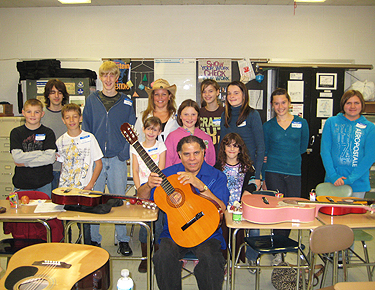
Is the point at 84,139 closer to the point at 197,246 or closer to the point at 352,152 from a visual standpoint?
the point at 197,246

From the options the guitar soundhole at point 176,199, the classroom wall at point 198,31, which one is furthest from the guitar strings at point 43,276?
the classroom wall at point 198,31

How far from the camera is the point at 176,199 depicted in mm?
2029

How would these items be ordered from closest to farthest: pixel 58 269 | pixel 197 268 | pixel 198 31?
pixel 58 269 → pixel 197 268 → pixel 198 31

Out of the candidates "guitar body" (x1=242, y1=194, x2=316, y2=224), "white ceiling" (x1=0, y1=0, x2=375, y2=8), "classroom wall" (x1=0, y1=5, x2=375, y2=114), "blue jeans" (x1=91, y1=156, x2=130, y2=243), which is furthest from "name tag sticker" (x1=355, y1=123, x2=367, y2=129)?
"white ceiling" (x1=0, y1=0, x2=375, y2=8)

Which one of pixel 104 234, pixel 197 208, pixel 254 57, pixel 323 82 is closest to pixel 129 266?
pixel 104 234

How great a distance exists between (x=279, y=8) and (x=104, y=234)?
15.0 ft

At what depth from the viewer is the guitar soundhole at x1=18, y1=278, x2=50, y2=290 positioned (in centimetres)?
117

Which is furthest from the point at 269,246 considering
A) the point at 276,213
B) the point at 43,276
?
the point at 43,276

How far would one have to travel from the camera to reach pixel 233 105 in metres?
2.83

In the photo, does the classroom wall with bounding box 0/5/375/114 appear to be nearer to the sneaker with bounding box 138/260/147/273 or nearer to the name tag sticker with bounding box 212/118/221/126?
the name tag sticker with bounding box 212/118/221/126

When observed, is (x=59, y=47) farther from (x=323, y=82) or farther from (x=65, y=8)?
(x=323, y=82)

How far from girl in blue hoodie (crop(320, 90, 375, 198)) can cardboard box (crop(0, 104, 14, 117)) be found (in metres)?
4.91

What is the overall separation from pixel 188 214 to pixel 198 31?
3812 millimetres

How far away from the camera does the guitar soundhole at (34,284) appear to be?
117 centimetres
